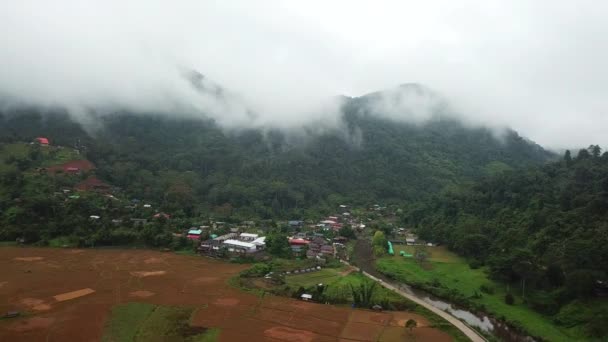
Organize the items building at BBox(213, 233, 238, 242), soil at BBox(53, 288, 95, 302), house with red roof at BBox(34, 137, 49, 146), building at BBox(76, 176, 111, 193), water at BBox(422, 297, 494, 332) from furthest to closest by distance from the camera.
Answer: house with red roof at BBox(34, 137, 49, 146) < building at BBox(76, 176, 111, 193) < building at BBox(213, 233, 238, 242) < water at BBox(422, 297, 494, 332) < soil at BBox(53, 288, 95, 302)

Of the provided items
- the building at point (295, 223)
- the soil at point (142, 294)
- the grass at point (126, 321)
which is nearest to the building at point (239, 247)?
the soil at point (142, 294)

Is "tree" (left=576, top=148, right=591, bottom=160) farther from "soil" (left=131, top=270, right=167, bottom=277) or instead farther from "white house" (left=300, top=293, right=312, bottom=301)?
"soil" (left=131, top=270, right=167, bottom=277)

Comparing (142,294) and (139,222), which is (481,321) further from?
(139,222)

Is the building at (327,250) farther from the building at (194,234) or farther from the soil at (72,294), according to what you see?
the soil at (72,294)

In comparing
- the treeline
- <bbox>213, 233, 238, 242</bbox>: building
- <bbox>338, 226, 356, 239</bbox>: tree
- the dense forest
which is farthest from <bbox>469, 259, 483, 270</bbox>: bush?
the treeline

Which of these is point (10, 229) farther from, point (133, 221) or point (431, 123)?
point (431, 123)

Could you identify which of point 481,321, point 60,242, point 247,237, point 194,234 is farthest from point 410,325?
point 60,242
